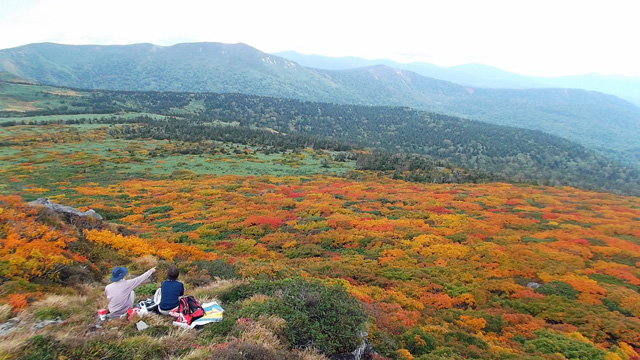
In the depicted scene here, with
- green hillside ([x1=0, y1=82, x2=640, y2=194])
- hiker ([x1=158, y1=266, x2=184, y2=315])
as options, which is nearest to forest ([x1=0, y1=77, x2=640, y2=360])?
hiker ([x1=158, y1=266, x2=184, y2=315])

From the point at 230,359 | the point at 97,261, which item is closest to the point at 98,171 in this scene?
the point at 97,261

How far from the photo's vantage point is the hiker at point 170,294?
29.1ft

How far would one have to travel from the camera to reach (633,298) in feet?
49.6

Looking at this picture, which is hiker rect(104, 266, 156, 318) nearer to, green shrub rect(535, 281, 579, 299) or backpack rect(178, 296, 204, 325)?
backpack rect(178, 296, 204, 325)

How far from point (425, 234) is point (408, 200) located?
12910 millimetres

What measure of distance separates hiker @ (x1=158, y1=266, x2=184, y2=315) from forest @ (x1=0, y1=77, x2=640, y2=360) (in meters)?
0.46

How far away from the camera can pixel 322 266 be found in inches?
743

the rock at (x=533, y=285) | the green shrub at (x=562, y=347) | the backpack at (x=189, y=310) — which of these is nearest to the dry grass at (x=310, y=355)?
the backpack at (x=189, y=310)

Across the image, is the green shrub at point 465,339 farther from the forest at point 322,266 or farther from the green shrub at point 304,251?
the green shrub at point 304,251

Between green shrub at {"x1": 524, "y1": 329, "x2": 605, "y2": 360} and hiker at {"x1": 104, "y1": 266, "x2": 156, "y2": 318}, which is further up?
hiker at {"x1": 104, "y1": 266, "x2": 156, "y2": 318}

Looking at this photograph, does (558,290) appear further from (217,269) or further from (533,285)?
(217,269)

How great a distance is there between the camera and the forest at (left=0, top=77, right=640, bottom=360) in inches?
326

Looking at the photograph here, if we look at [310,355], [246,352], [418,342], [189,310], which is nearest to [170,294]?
[189,310]

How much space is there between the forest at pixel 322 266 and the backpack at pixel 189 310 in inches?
20.3
